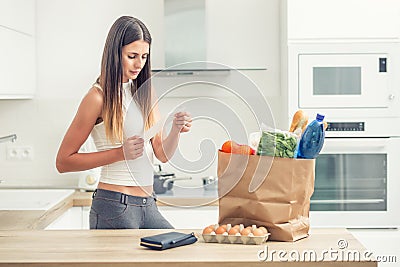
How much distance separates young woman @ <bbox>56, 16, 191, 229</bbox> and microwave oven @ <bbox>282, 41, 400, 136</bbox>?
4.14ft

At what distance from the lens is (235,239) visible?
2.04 m

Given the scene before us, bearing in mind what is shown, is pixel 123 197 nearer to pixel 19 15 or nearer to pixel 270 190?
pixel 270 190

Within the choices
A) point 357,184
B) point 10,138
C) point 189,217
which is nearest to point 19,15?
point 10,138

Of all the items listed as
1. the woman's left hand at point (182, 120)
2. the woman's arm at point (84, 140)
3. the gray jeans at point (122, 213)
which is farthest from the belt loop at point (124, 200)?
the woman's left hand at point (182, 120)

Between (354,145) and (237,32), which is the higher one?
(237,32)

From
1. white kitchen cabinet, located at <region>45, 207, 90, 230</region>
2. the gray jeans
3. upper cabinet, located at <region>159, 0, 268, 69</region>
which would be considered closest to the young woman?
the gray jeans

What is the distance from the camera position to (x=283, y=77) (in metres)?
3.91

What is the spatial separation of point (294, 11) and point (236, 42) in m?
0.59

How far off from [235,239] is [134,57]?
0.76 metres

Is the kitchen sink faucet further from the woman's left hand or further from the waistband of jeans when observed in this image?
the woman's left hand

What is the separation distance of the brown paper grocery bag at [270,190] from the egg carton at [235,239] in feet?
0.21

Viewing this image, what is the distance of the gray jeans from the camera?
2443 millimetres

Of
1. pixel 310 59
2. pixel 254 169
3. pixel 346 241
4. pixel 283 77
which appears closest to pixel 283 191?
pixel 254 169

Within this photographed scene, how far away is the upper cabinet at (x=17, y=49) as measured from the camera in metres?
3.32
